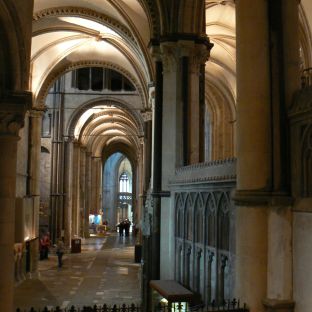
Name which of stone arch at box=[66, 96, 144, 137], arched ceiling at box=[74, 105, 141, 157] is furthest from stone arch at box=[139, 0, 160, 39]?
arched ceiling at box=[74, 105, 141, 157]

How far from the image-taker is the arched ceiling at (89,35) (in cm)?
1658

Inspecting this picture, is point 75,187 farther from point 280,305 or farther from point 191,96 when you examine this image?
point 280,305

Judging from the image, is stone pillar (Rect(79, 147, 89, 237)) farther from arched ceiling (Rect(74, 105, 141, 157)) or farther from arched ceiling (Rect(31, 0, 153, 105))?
arched ceiling (Rect(31, 0, 153, 105))

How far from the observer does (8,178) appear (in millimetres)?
7473

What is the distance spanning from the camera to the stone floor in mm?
15367

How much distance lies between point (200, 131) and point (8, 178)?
596cm

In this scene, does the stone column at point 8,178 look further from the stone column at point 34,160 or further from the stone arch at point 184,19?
the stone column at point 34,160

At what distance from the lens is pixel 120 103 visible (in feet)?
98.5

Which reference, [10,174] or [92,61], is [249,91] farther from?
[92,61]

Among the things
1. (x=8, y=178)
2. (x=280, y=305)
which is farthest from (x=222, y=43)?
(x=280, y=305)

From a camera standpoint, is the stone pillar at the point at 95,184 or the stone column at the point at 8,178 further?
the stone pillar at the point at 95,184

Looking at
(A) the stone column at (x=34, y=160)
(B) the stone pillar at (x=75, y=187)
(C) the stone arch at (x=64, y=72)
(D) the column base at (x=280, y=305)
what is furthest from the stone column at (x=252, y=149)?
(B) the stone pillar at (x=75, y=187)

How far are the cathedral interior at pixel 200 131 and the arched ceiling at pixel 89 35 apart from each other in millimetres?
58

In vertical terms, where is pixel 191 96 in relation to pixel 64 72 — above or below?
below
